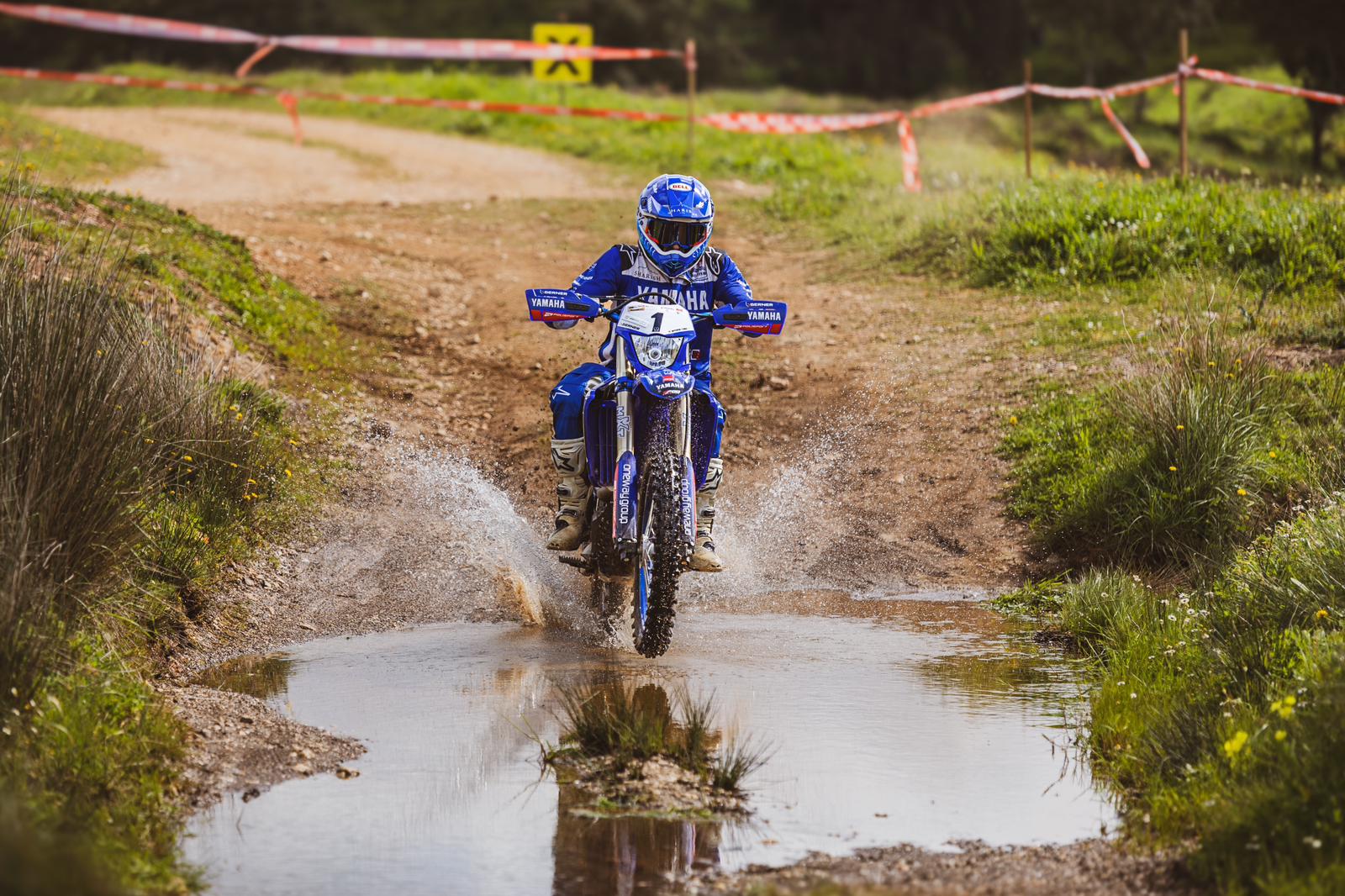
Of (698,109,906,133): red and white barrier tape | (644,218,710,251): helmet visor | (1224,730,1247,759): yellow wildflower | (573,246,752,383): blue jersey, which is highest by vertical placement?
(698,109,906,133): red and white barrier tape

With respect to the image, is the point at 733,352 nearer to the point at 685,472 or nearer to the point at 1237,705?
the point at 685,472

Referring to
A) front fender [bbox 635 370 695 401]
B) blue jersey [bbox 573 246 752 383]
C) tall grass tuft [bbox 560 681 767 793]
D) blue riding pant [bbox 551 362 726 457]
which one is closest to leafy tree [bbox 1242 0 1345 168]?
blue jersey [bbox 573 246 752 383]

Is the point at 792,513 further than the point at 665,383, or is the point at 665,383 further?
the point at 792,513

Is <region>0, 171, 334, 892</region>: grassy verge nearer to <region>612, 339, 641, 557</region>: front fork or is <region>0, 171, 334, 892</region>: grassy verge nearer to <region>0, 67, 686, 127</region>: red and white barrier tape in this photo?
<region>612, 339, 641, 557</region>: front fork

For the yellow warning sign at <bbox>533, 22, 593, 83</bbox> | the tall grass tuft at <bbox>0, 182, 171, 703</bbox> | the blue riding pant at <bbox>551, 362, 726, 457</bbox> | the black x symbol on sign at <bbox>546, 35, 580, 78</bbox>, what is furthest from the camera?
the black x symbol on sign at <bbox>546, 35, 580, 78</bbox>

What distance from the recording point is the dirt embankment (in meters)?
8.04

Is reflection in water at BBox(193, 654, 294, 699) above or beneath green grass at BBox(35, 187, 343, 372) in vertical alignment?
beneath

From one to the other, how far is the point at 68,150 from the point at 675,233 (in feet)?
44.1

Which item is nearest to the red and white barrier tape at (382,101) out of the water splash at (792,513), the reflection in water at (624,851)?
the water splash at (792,513)

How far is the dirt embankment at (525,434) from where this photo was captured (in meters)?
8.04

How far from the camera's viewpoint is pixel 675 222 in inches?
309

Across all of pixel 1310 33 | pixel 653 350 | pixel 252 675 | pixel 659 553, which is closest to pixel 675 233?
pixel 653 350

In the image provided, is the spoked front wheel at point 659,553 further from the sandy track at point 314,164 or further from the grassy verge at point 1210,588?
the sandy track at point 314,164

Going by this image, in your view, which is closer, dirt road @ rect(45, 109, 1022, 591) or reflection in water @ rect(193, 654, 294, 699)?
reflection in water @ rect(193, 654, 294, 699)
